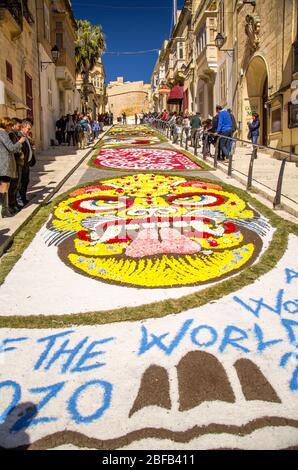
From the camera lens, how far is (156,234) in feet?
20.3

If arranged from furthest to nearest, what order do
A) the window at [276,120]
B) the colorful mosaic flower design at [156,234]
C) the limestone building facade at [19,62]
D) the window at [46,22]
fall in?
the window at [46,22], the window at [276,120], the limestone building facade at [19,62], the colorful mosaic flower design at [156,234]

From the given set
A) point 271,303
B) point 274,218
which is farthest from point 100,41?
point 271,303

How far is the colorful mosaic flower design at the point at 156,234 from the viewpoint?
4.96 metres

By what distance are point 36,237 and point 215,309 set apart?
3264 mm

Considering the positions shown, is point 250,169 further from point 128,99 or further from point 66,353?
point 128,99

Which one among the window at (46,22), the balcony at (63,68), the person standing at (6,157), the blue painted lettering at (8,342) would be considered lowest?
the blue painted lettering at (8,342)

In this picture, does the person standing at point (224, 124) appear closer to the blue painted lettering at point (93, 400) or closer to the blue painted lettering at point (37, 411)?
the blue painted lettering at point (93, 400)

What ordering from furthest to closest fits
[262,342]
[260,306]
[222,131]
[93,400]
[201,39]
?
[201,39]
[222,131]
[260,306]
[262,342]
[93,400]

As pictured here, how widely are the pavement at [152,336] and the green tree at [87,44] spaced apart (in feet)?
121

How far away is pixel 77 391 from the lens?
2.92 m

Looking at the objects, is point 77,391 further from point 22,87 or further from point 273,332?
point 22,87

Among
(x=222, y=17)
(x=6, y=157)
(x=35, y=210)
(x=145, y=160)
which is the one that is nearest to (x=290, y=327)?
(x=6, y=157)

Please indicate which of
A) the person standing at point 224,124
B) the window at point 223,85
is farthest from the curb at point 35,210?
the window at point 223,85

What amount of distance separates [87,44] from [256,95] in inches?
994
